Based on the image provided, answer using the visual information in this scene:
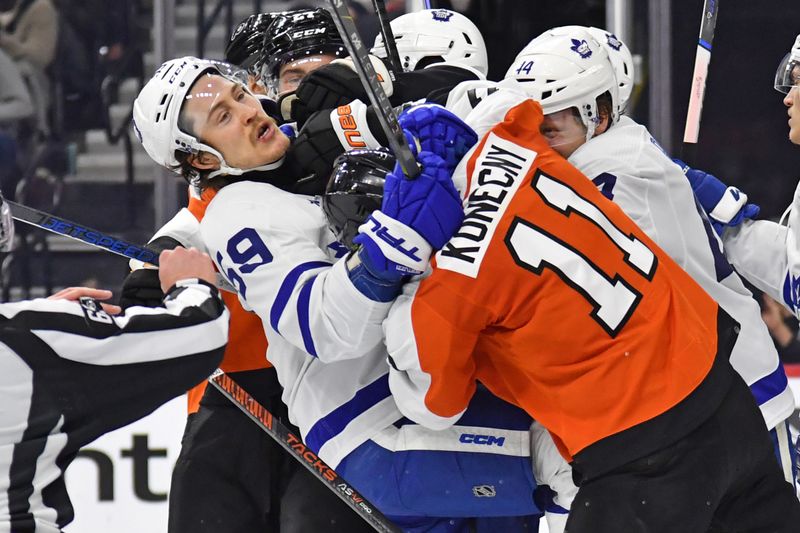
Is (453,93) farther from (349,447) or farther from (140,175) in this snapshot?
(140,175)

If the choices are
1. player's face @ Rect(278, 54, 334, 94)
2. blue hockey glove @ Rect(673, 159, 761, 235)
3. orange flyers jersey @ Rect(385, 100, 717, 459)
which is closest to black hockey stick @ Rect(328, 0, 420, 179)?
orange flyers jersey @ Rect(385, 100, 717, 459)

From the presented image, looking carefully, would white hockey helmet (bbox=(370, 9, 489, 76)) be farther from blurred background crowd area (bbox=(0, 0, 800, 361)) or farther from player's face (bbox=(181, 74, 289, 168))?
blurred background crowd area (bbox=(0, 0, 800, 361))

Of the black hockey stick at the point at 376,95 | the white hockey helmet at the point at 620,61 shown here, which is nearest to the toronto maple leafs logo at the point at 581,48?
the white hockey helmet at the point at 620,61

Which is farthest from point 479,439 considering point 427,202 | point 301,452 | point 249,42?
point 249,42

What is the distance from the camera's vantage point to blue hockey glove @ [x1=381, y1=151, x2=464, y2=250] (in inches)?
76.7

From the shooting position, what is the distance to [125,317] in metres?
1.93

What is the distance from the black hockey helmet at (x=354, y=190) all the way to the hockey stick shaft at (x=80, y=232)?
377 millimetres

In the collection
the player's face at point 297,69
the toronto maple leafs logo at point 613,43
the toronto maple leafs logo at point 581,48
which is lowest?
the player's face at point 297,69

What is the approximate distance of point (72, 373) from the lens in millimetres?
1838

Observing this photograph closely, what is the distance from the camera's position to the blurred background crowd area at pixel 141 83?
14.2 ft

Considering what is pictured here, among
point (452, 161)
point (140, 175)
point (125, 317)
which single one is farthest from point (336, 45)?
point (140, 175)

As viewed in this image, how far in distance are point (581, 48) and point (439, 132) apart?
0.55 metres

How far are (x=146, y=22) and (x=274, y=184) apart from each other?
7.52 ft

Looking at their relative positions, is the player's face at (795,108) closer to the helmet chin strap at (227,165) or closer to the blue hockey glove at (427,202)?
the blue hockey glove at (427,202)
